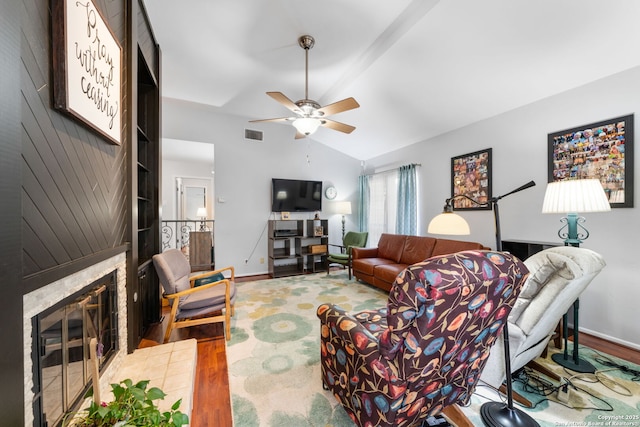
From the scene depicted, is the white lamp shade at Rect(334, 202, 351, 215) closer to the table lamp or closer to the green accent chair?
the table lamp

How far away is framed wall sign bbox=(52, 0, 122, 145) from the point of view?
3.25 ft

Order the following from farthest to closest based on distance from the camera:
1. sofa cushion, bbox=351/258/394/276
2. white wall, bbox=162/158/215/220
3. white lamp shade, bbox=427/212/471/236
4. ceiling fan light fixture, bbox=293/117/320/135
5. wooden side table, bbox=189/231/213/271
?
white wall, bbox=162/158/215/220 → wooden side table, bbox=189/231/213/271 → sofa cushion, bbox=351/258/394/276 → ceiling fan light fixture, bbox=293/117/320/135 → white lamp shade, bbox=427/212/471/236

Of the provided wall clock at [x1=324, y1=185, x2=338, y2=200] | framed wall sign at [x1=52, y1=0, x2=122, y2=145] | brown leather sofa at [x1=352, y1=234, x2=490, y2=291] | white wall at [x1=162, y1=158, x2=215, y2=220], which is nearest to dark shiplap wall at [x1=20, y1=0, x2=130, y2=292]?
framed wall sign at [x1=52, y1=0, x2=122, y2=145]

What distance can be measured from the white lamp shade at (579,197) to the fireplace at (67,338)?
3.06 m

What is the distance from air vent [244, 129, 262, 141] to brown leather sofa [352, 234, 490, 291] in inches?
115

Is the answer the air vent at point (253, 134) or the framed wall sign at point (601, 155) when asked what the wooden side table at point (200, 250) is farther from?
the framed wall sign at point (601, 155)

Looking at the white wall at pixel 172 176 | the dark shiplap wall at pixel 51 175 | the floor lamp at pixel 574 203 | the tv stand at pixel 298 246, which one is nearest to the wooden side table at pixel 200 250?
the tv stand at pixel 298 246

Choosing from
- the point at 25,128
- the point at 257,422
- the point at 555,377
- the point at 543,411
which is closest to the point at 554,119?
the point at 555,377

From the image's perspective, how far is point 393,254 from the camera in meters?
4.36

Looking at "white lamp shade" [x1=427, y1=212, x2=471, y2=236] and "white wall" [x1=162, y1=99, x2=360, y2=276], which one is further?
"white wall" [x1=162, y1=99, x2=360, y2=276]

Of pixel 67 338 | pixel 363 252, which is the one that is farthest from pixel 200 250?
pixel 67 338

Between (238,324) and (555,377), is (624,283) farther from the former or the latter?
(238,324)

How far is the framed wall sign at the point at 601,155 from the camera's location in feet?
7.50

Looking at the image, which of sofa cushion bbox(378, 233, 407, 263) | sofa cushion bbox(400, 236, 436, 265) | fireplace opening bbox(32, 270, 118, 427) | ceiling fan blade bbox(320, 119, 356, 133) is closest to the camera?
fireplace opening bbox(32, 270, 118, 427)
